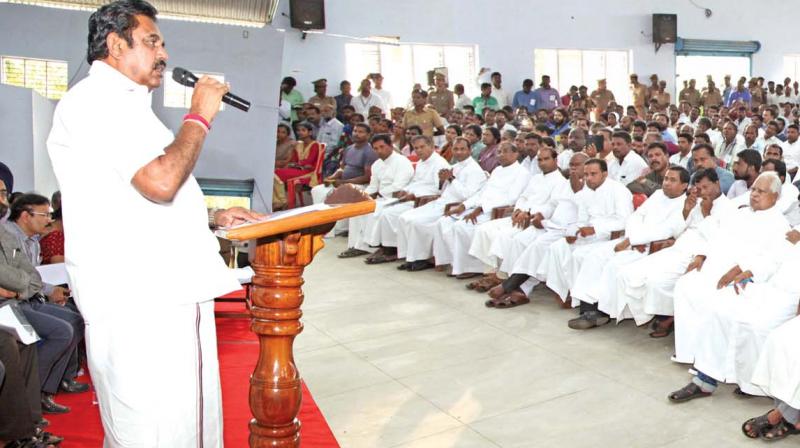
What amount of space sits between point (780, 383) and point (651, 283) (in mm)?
1444

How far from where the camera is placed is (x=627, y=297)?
474 centimetres

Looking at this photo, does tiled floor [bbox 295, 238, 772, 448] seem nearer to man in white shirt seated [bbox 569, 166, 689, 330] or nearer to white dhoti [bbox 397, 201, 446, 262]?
man in white shirt seated [bbox 569, 166, 689, 330]

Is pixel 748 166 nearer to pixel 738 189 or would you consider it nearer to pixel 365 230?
pixel 738 189

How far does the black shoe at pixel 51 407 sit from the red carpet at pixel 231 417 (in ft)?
0.13

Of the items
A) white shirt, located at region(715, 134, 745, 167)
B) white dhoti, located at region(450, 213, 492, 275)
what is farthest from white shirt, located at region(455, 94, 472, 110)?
white dhoti, located at region(450, 213, 492, 275)

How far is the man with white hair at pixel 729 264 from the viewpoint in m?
4.02

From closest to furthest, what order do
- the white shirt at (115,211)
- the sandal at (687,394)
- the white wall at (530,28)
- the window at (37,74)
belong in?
the white shirt at (115,211) → the sandal at (687,394) → the window at (37,74) → the white wall at (530,28)

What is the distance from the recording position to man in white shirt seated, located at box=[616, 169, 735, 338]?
4.61 meters

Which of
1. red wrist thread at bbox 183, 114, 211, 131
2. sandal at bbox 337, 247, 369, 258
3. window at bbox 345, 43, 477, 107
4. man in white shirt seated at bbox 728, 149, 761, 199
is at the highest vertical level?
window at bbox 345, 43, 477, 107

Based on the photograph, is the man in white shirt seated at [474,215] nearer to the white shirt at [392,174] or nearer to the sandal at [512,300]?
the sandal at [512,300]

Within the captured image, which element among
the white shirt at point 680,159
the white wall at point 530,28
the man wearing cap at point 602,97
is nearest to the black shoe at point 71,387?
the white shirt at point 680,159

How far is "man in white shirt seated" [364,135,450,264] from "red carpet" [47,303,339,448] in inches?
125

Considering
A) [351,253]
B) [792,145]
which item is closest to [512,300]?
[351,253]

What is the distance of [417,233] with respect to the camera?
695cm
